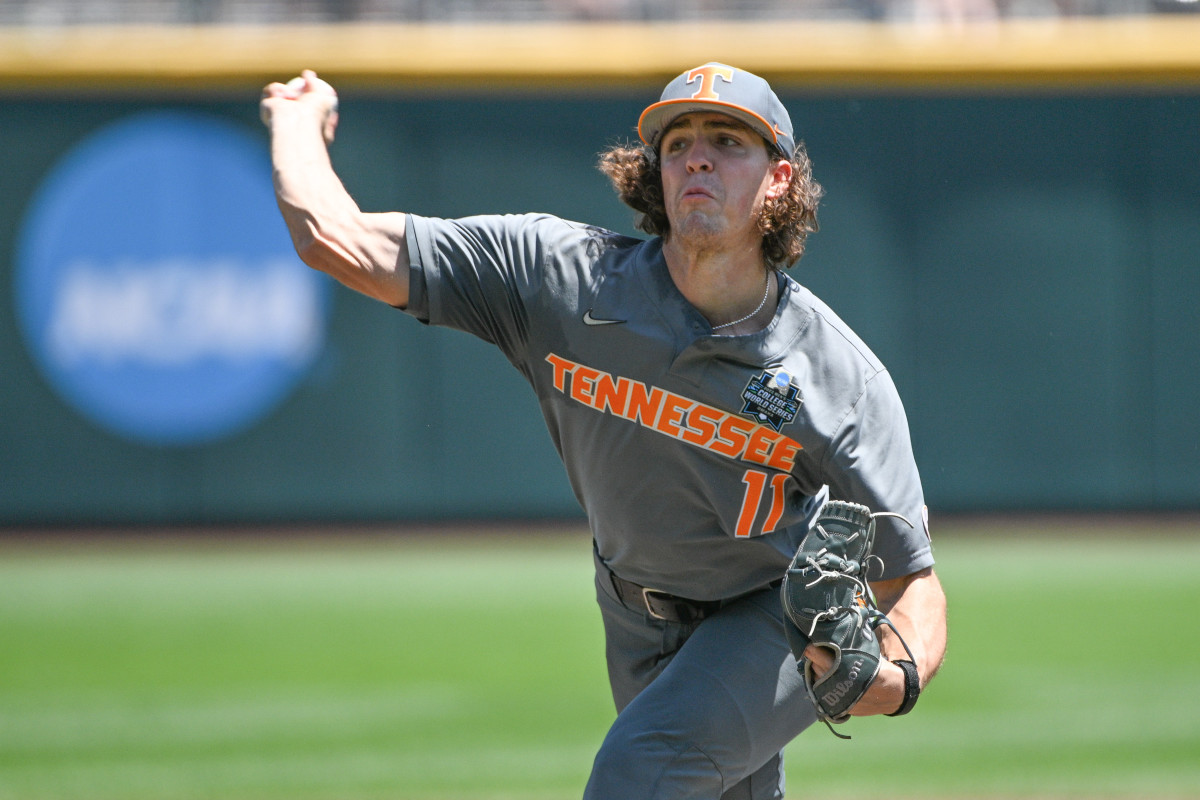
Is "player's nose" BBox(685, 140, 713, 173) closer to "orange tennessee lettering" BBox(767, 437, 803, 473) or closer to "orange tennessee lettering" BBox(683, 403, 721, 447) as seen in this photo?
"orange tennessee lettering" BBox(683, 403, 721, 447)

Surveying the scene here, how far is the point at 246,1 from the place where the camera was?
11227 mm

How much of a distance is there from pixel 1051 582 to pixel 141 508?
6.80 metres

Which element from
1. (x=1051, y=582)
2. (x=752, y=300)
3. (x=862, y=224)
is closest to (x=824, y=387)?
(x=752, y=300)

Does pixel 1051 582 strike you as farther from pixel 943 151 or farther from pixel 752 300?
pixel 752 300

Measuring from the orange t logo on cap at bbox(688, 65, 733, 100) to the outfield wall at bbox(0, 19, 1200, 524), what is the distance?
800cm

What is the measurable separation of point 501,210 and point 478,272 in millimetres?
8427

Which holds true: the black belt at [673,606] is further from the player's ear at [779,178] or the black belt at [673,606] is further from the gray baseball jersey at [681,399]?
the player's ear at [779,178]

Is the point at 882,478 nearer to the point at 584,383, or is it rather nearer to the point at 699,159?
the point at 584,383

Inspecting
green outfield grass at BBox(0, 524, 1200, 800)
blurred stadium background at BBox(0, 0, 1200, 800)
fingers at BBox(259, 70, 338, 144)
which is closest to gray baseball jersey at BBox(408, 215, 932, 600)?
fingers at BBox(259, 70, 338, 144)

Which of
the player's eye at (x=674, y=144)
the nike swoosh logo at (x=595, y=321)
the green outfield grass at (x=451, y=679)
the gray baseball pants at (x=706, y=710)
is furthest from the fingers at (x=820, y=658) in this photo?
the green outfield grass at (x=451, y=679)

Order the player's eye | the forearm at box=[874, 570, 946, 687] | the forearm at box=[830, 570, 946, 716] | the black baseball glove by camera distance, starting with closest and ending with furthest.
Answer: the black baseball glove, the forearm at box=[830, 570, 946, 716], the forearm at box=[874, 570, 946, 687], the player's eye

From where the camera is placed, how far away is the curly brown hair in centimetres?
345

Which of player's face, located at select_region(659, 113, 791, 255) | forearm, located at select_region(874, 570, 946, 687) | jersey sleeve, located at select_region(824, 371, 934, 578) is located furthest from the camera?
player's face, located at select_region(659, 113, 791, 255)

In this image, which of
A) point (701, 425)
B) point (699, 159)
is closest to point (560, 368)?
point (701, 425)
